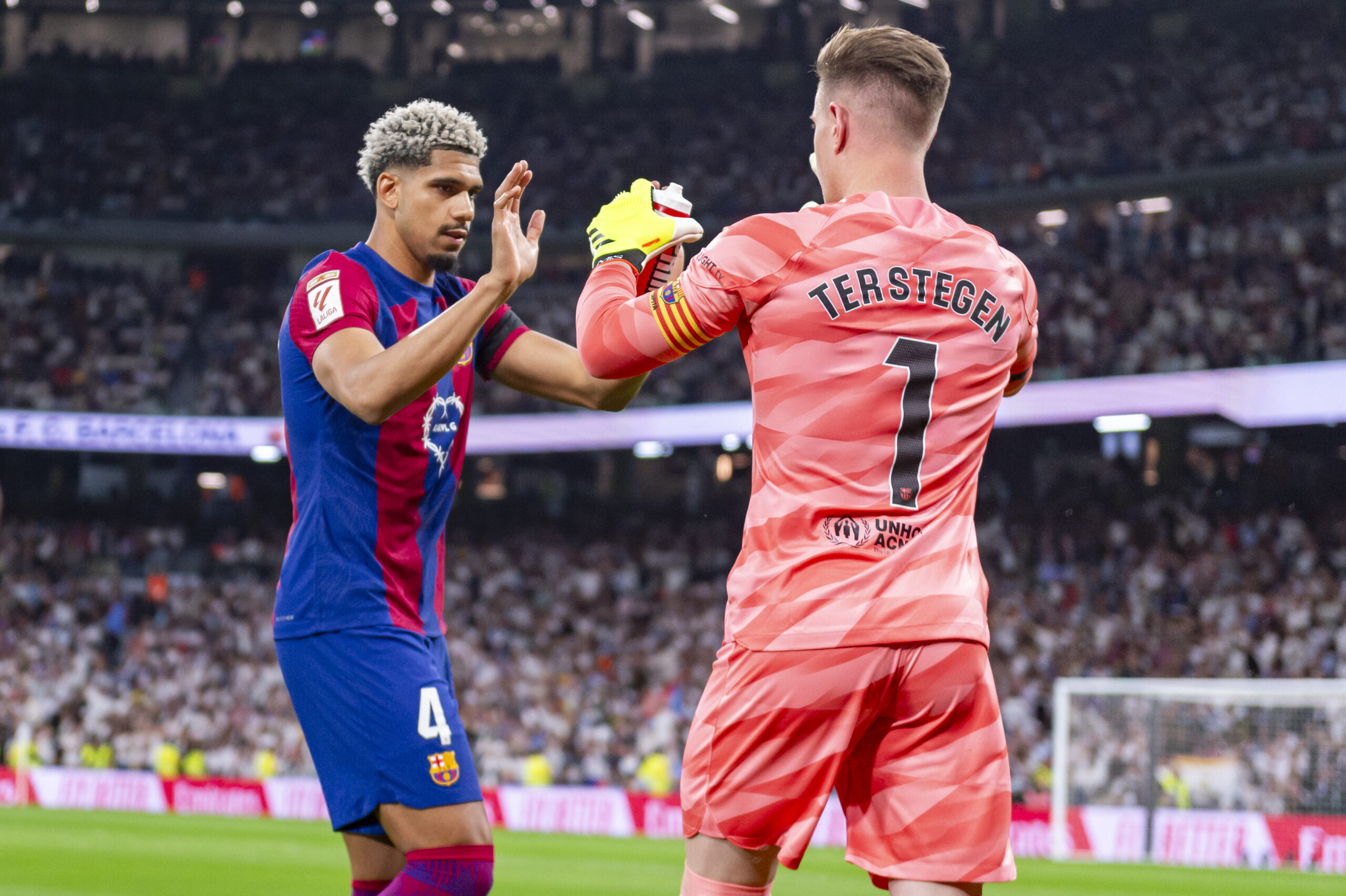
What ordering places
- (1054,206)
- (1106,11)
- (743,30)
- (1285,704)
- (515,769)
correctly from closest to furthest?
(1285,704)
(515,769)
(1054,206)
(1106,11)
(743,30)

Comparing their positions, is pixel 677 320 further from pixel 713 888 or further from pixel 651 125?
pixel 651 125

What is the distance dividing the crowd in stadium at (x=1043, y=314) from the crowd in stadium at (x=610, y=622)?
2217 millimetres

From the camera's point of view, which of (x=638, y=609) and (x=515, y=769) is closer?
(x=515, y=769)

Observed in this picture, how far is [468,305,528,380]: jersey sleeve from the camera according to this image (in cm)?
388

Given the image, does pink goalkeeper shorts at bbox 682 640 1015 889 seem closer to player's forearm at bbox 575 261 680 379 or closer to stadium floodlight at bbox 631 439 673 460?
player's forearm at bbox 575 261 680 379

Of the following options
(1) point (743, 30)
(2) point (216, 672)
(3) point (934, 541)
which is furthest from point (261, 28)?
(3) point (934, 541)

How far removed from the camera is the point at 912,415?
2592 mm

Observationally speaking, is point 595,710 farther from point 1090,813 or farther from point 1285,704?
point 1285,704

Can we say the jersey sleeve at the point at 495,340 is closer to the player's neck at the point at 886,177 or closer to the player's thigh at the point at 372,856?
the player's thigh at the point at 372,856

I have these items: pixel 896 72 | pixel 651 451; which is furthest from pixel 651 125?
pixel 896 72

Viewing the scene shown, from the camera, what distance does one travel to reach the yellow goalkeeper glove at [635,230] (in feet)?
10.1

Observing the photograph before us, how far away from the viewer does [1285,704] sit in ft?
48.3

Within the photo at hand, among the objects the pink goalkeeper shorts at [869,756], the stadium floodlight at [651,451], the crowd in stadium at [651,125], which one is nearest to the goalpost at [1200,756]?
the pink goalkeeper shorts at [869,756]

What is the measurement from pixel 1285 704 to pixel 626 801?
25.9ft
